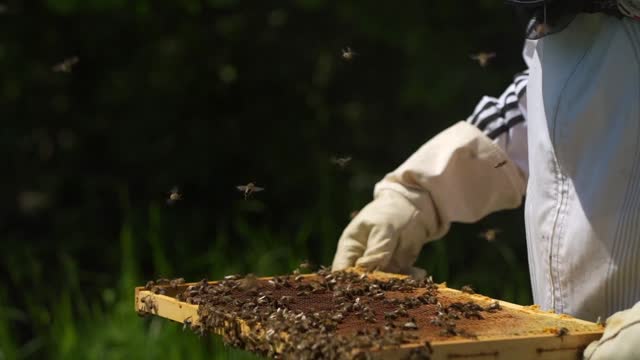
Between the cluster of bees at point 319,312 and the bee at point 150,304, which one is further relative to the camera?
the bee at point 150,304

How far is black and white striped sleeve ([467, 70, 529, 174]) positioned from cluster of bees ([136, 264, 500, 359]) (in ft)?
1.52

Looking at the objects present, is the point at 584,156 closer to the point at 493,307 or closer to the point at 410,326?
the point at 493,307

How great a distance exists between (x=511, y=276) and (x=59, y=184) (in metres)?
2.44

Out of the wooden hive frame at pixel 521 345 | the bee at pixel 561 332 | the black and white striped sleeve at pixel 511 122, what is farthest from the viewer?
the black and white striped sleeve at pixel 511 122

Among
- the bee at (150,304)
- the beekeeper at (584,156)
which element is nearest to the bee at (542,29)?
the beekeeper at (584,156)

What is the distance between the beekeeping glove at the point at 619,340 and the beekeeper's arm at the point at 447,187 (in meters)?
0.87

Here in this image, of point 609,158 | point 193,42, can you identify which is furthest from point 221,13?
point 609,158

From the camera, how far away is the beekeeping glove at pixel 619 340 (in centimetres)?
215

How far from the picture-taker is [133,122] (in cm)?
604

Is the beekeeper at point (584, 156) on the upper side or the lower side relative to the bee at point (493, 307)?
upper

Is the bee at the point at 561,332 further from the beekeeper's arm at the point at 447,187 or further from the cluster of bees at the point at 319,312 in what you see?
the beekeeper's arm at the point at 447,187

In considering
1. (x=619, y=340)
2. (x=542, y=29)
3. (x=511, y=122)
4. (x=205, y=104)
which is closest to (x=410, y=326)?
(x=619, y=340)

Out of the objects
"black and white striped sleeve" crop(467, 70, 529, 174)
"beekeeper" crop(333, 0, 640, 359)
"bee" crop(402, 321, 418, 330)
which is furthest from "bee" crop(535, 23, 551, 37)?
"bee" crop(402, 321, 418, 330)

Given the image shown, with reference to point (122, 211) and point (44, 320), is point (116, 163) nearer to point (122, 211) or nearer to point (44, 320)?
point (122, 211)
